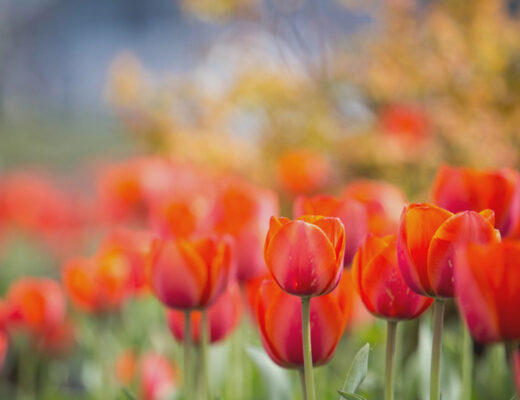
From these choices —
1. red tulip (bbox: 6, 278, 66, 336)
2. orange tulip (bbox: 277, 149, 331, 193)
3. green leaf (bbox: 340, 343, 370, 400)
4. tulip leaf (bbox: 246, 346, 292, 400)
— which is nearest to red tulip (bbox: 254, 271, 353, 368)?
green leaf (bbox: 340, 343, 370, 400)

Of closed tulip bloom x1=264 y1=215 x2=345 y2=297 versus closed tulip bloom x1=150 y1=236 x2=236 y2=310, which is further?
closed tulip bloom x1=150 y1=236 x2=236 y2=310

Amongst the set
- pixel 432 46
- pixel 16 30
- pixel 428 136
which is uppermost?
pixel 16 30

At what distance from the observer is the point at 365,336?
1333 millimetres

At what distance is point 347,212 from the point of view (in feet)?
2.78

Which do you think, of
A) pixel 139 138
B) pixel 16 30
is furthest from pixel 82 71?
pixel 139 138

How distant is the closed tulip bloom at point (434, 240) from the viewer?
0.61 meters

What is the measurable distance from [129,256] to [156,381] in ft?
0.75

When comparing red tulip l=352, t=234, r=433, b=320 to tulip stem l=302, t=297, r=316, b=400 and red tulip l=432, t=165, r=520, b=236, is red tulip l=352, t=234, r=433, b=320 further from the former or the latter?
red tulip l=432, t=165, r=520, b=236

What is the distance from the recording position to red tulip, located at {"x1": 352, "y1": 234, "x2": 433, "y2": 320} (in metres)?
0.70

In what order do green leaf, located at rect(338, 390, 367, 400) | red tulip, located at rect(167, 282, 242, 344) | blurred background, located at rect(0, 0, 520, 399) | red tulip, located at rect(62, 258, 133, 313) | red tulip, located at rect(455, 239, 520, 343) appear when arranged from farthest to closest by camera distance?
blurred background, located at rect(0, 0, 520, 399) → red tulip, located at rect(62, 258, 133, 313) → red tulip, located at rect(167, 282, 242, 344) → green leaf, located at rect(338, 390, 367, 400) → red tulip, located at rect(455, 239, 520, 343)

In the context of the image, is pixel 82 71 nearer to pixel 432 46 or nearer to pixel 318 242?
pixel 432 46

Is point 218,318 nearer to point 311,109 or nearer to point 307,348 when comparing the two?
point 307,348

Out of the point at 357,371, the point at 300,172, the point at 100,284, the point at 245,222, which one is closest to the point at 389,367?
the point at 357,371

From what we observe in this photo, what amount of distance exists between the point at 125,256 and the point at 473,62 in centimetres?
115
